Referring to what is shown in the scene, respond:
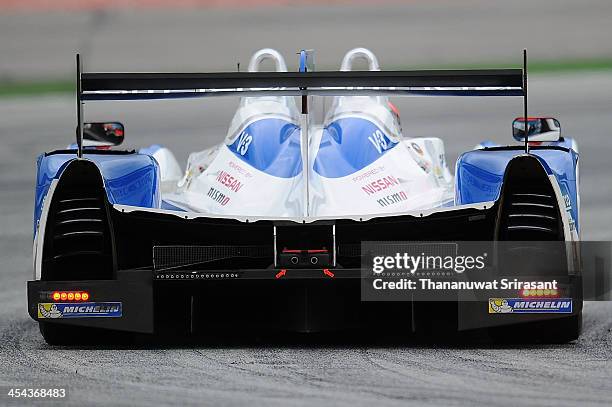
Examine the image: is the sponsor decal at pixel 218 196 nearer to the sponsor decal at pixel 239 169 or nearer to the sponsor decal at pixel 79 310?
the sponsor decal at pixel 239 169

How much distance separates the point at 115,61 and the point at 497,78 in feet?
87.7

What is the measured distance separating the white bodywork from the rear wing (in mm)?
384

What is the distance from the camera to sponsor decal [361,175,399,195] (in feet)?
28.6

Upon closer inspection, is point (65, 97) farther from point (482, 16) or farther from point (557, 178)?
point (557, 178)

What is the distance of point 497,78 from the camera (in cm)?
806

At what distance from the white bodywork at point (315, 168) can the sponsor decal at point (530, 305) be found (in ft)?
3.71

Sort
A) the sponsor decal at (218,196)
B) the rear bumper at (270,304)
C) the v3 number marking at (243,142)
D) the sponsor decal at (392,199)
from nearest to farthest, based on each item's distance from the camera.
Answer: the rear bumper at (270,304), the sponsor decal at (392,199), the sponsor decal at (218,196), the v3 number marking at (243,142)

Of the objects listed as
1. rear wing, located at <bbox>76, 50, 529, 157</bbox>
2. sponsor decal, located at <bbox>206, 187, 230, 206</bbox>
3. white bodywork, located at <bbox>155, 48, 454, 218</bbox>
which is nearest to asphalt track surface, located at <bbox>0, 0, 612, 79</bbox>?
white bodywork, located at <bbox>155, 48, 454, 218</bbox>

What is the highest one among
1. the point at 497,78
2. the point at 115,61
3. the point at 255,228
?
the point at 115,61

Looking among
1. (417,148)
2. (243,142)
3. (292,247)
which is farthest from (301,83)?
(417,148)

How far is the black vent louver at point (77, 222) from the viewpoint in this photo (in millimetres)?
7816

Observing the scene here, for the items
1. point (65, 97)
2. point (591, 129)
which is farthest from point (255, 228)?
point (65, 97)

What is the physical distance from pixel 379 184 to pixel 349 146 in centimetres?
50

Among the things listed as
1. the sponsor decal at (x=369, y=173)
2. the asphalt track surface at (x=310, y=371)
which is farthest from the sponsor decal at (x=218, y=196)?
the asphalt track surface at (x=310, y=371)
